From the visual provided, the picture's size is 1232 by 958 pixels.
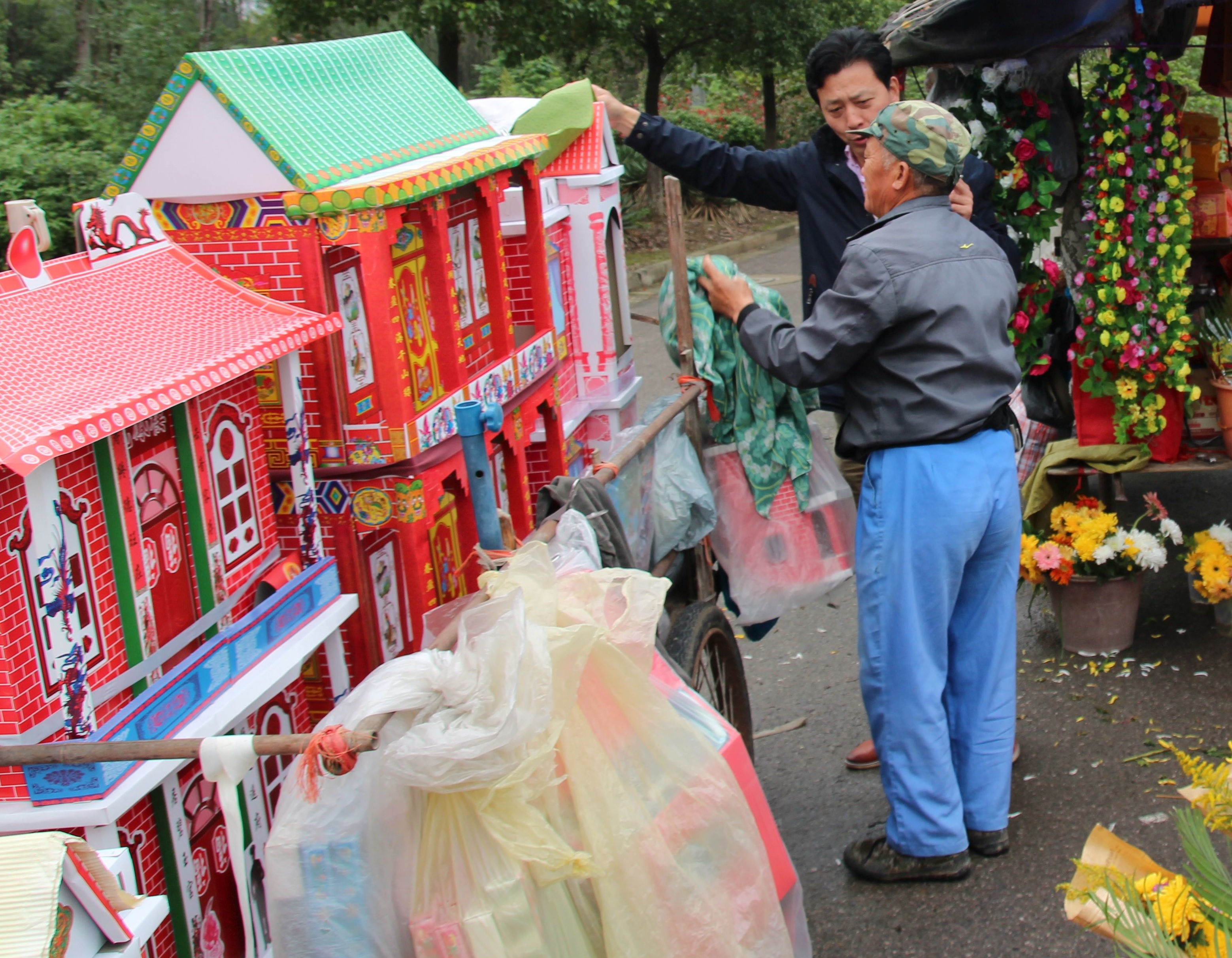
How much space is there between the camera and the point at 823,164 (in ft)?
12.2

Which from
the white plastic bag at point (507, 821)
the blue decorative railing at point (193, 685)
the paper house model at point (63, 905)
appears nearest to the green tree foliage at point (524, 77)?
the blue decorative railing at point (193, 685)

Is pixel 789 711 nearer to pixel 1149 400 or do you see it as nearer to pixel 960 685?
pixel 960 685

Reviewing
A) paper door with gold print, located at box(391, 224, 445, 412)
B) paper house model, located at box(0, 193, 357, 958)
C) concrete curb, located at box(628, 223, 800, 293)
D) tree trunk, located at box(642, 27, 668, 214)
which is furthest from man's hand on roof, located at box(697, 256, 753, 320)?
tree trunk, located at box(642, 27, 668, 214)

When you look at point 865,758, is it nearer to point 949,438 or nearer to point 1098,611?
point 1098,611

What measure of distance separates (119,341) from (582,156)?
2.22 metres

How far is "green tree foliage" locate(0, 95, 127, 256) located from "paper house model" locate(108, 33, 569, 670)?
7400 mm

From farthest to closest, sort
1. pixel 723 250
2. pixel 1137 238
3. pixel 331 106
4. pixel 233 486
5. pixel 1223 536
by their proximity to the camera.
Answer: pixel 723 250, pixel 1223 536, pixel 1137 238, pixel 331 106, pixel 233 486

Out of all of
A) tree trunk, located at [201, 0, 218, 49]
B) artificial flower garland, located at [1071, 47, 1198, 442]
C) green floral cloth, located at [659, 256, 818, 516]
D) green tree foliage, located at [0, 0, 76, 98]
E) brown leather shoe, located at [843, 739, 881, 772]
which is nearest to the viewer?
green floral cloth, located at [659, 256, 818, 516]

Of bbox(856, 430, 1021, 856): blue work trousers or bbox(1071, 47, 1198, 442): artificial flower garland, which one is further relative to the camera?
bbox(1071, 47, 1198, 442): artificial flower garland

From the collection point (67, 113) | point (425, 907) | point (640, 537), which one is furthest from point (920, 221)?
point (67, 113)

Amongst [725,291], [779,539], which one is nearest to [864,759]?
[779,539]

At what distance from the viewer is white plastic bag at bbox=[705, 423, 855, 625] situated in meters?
3.54

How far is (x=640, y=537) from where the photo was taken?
3.23 m

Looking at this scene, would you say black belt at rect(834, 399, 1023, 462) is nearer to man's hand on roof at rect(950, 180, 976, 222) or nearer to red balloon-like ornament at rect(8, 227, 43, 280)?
man's hand on roof at rect(950, 180, 976, 222)
